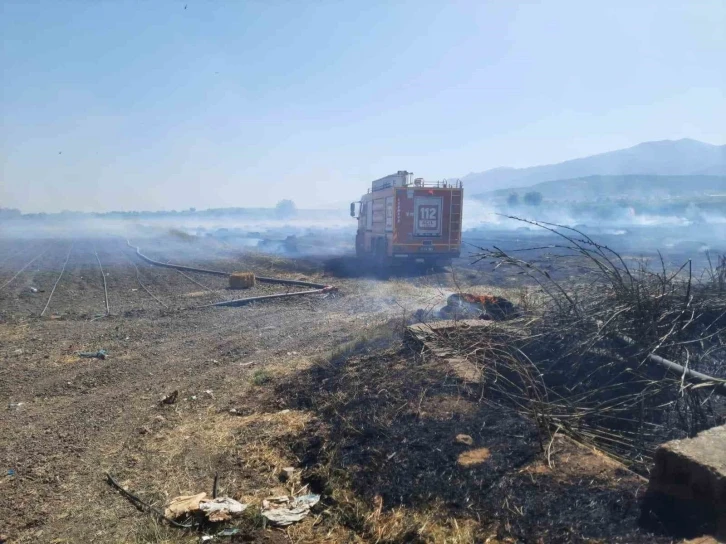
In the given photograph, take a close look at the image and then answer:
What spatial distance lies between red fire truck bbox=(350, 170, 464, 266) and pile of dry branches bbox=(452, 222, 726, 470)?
12411 millimetres

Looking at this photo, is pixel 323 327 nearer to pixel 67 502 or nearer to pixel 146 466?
pixel 146 466

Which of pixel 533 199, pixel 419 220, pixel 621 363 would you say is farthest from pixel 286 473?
pixel 533 199

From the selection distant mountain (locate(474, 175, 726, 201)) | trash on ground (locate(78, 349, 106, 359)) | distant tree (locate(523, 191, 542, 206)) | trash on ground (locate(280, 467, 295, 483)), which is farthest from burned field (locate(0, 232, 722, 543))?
distant mountain (locate(474, 175, 726, 201))

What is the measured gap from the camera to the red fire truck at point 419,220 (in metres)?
18.0

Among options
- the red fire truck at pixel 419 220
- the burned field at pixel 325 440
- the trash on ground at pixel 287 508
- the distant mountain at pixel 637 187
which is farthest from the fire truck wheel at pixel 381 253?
the distant mountain at pixel 637 187

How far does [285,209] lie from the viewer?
4737 inches

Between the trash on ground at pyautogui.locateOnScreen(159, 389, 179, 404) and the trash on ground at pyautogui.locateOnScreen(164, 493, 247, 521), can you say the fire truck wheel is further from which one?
the trash on ground at pyautogui.locateOnScreen(164, 493, 247, 521)

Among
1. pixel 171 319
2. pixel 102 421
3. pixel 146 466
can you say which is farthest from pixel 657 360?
pixel 171 319

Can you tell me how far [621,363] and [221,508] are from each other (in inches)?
149

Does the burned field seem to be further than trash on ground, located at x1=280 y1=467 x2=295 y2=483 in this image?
No

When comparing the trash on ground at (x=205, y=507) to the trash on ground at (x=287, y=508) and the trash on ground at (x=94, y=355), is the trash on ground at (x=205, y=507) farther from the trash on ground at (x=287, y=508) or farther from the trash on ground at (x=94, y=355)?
the trash on ground at (x=94, y=355)

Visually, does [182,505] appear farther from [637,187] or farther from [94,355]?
[637,187]

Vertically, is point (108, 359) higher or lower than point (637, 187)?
lower

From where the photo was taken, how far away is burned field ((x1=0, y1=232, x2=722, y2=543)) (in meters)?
3.26
